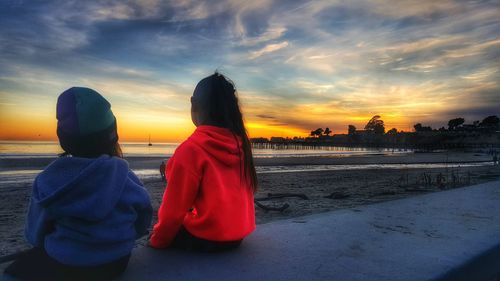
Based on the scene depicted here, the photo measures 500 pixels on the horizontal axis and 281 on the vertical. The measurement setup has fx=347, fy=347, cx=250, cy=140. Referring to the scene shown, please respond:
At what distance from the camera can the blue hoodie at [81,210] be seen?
1.77 meters

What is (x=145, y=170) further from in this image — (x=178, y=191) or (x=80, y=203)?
(x=80, y=203)

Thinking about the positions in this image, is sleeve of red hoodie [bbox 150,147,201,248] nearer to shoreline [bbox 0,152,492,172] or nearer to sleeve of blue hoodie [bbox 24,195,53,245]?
sleeve of blue hoodie [bbox 24,195,53,245]

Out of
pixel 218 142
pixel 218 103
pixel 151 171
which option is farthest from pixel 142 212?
pixel 151 171

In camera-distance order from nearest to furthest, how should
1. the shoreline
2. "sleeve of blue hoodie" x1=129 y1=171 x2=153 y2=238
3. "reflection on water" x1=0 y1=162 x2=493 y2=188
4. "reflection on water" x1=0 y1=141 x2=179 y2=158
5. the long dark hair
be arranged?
"sleeve of blue hoodie" x1=129 y1=171 x2=153 y2=238 → the long dark hair → "reflection on water" x1=0 y1=162 x2=493 y2=188 → the shoreline → "reflection on water" x1=0 y1=141 x2=179 y2=158

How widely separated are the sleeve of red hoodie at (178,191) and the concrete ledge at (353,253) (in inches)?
11.1

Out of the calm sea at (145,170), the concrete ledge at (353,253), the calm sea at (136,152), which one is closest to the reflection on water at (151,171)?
the calm sea at (145,170)

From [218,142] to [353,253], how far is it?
128 cm

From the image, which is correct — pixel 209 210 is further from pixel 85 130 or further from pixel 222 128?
pixel 85 130

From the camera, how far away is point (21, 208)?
7.80 m

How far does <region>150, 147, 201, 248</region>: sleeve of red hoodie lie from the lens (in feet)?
7.59

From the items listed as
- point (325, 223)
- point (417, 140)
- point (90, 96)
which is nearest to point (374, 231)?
point (325, 223)

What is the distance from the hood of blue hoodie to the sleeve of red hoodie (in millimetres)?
497

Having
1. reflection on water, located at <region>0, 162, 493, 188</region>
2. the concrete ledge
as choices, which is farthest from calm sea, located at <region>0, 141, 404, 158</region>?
the concrete ledge

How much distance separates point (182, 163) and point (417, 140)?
375 feet
